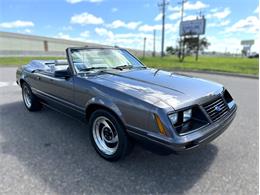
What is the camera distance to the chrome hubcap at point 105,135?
2.76m

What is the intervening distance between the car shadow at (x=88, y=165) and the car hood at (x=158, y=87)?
644 mm

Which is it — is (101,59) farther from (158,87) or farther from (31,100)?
(31,100)

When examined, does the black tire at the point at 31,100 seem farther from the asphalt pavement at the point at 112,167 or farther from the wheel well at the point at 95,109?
the wheel well at the point at 95,109

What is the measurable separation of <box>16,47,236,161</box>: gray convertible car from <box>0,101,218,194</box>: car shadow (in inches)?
10.4

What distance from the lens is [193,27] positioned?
98.0 feet

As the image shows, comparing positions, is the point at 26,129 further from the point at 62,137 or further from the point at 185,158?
the point at 185,158

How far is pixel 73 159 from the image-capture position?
2.80 m

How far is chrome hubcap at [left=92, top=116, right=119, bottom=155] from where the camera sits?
276 centimetres

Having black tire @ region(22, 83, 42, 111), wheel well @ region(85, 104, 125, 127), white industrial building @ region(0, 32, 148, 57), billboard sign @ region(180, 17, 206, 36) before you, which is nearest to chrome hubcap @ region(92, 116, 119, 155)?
wheel well @ region(85, 104, 125, 127)

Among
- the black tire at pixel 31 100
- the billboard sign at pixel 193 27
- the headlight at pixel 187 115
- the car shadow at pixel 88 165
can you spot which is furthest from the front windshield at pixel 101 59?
the billboard sign at pixel 193 27

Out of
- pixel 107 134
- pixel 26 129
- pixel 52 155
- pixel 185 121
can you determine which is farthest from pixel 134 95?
pixel 26 129

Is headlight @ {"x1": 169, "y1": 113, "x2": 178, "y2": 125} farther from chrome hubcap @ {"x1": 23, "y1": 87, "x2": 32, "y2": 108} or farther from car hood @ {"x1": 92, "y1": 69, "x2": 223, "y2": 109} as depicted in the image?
chrome hubcap @ {"x1": 23, "y1": 87, "x2": 32, "y2": 108}

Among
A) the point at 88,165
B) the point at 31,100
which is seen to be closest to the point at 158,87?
the point at 88,165

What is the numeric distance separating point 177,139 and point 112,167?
1.03 metres
